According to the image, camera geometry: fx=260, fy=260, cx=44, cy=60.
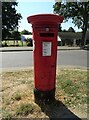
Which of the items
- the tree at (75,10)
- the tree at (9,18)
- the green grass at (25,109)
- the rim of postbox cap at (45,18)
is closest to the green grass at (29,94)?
the green grass at (25,109)

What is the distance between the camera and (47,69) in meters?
4.85

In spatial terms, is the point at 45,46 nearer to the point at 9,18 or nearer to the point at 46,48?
the point at 46,48

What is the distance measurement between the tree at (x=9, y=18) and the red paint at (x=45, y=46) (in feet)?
170

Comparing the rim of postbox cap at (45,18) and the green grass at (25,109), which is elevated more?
the rim of postbox cap at (45,18)

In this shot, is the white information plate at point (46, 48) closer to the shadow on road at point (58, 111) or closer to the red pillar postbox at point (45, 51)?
the red pillar postbox at point (45, 51)

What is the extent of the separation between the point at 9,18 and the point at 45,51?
55.4 meters

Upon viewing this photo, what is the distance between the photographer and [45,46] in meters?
4.76

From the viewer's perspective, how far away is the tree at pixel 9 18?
184 ft

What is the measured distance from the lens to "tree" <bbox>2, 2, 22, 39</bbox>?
5622 cm

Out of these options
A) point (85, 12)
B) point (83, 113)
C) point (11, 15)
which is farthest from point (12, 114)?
point (11, 15)

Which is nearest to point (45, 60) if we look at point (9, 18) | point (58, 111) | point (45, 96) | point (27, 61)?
point (45, 96)

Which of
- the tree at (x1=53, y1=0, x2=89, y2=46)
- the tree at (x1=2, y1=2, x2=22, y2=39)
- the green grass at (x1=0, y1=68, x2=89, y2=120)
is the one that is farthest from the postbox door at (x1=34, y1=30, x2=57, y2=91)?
the tree at (x1=2, y1=2, x2=22, y2=39)

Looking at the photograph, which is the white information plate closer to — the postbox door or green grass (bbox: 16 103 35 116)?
the postbox door

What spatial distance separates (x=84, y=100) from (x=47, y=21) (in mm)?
1713
